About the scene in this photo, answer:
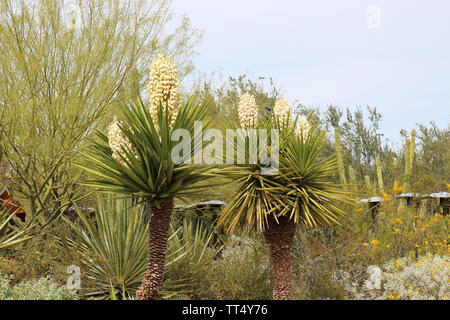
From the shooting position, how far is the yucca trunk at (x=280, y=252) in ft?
20.3

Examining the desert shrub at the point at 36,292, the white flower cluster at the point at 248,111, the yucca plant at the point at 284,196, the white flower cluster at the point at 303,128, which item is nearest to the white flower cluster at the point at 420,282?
the yucca plant at the point at 284,196

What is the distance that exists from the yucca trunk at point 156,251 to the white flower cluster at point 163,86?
997 mm

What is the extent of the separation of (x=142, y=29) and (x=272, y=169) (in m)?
4.99

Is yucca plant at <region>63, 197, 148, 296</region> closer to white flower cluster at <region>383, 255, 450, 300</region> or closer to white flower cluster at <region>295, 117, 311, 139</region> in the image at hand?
white flower cluster at <region>295, 117, 311, 139</region>

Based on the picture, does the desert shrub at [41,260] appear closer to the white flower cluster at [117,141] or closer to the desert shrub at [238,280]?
the desert shrub at [238,280]

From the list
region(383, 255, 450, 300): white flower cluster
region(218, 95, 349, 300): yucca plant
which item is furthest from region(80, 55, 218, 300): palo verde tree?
region(383, 255, 450, 300): white flower cluster

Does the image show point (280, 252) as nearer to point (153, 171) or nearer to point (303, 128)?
point (303, 128)

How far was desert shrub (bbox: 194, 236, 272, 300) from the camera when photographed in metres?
6.80

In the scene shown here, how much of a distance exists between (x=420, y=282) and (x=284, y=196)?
3.24m

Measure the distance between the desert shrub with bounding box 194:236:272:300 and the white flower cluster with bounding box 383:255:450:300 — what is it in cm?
199

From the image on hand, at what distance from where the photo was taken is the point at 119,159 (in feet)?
Result: 17.4

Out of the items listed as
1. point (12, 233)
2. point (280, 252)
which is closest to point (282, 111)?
point (280, 252)

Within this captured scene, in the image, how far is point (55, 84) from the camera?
855 centimetres

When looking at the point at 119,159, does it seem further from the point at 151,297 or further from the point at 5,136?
the point at 5,136
